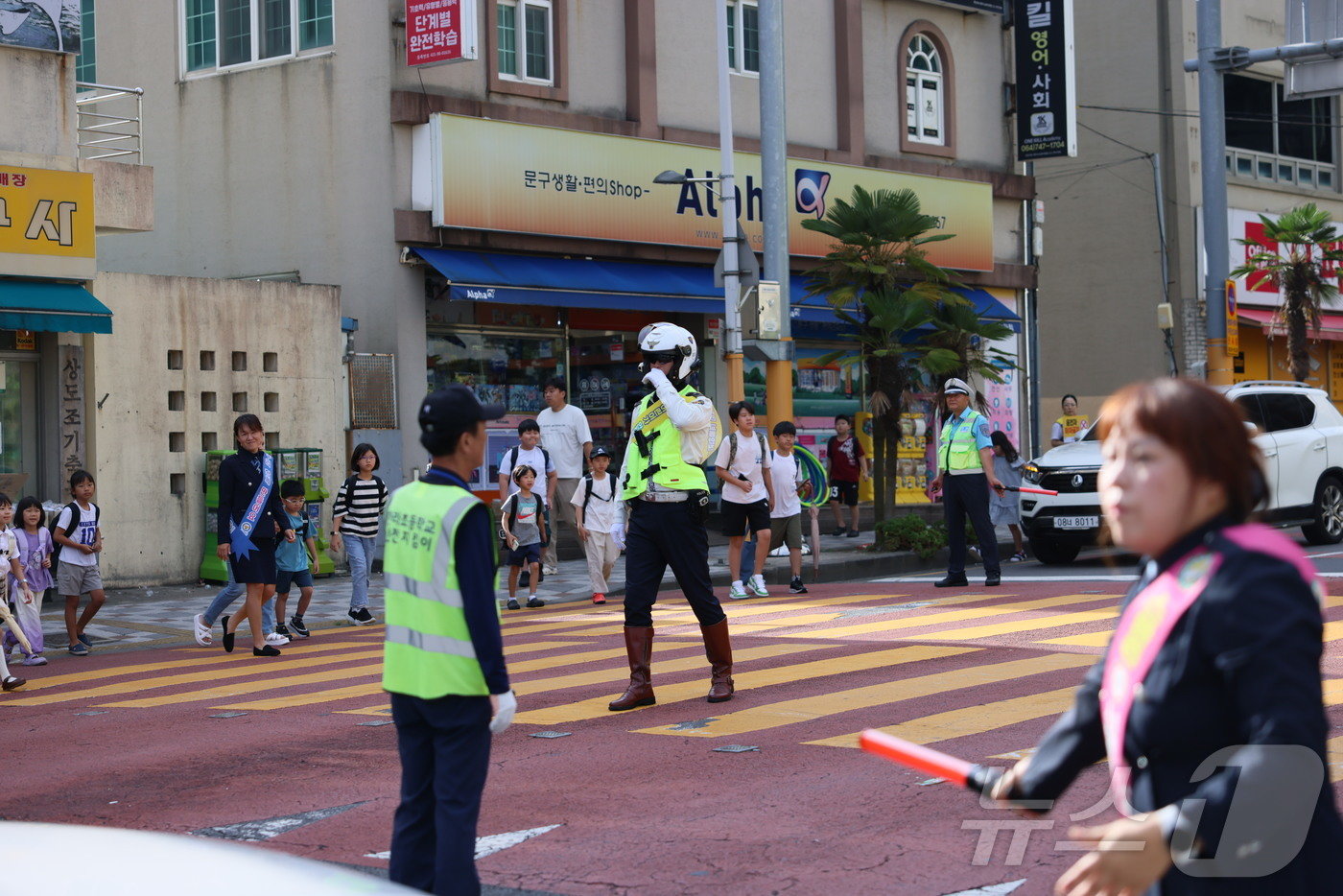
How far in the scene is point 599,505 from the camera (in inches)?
631

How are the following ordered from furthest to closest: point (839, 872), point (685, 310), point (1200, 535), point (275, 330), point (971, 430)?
point (685, 310) → point (275, 330) → point (971, 430) → point (839, 872) → point (1200, 535)

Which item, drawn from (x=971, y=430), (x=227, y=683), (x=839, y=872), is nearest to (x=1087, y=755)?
(x=839, y=872)

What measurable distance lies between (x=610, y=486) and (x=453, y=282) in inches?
207

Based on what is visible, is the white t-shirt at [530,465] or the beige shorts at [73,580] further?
the white t-shirt at [530,465]

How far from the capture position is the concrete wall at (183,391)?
59.8 feet

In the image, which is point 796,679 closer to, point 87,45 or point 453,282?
point 453,282

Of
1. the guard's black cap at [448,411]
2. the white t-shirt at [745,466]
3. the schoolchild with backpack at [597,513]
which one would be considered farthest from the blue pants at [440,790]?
the schoolchild with backpack at [597,513]

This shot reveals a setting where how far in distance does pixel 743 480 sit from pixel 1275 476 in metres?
7.33

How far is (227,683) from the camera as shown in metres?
11.3

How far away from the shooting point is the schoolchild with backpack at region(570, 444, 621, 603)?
1602 cm

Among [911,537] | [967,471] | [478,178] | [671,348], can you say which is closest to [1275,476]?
[911,537]

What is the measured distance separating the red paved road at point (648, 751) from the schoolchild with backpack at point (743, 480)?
1678 mm

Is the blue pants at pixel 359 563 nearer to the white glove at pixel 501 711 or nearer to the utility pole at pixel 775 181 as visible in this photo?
the utility pole at pixel 775 181

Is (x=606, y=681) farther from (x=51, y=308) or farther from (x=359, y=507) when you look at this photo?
(x=51, y=308)
